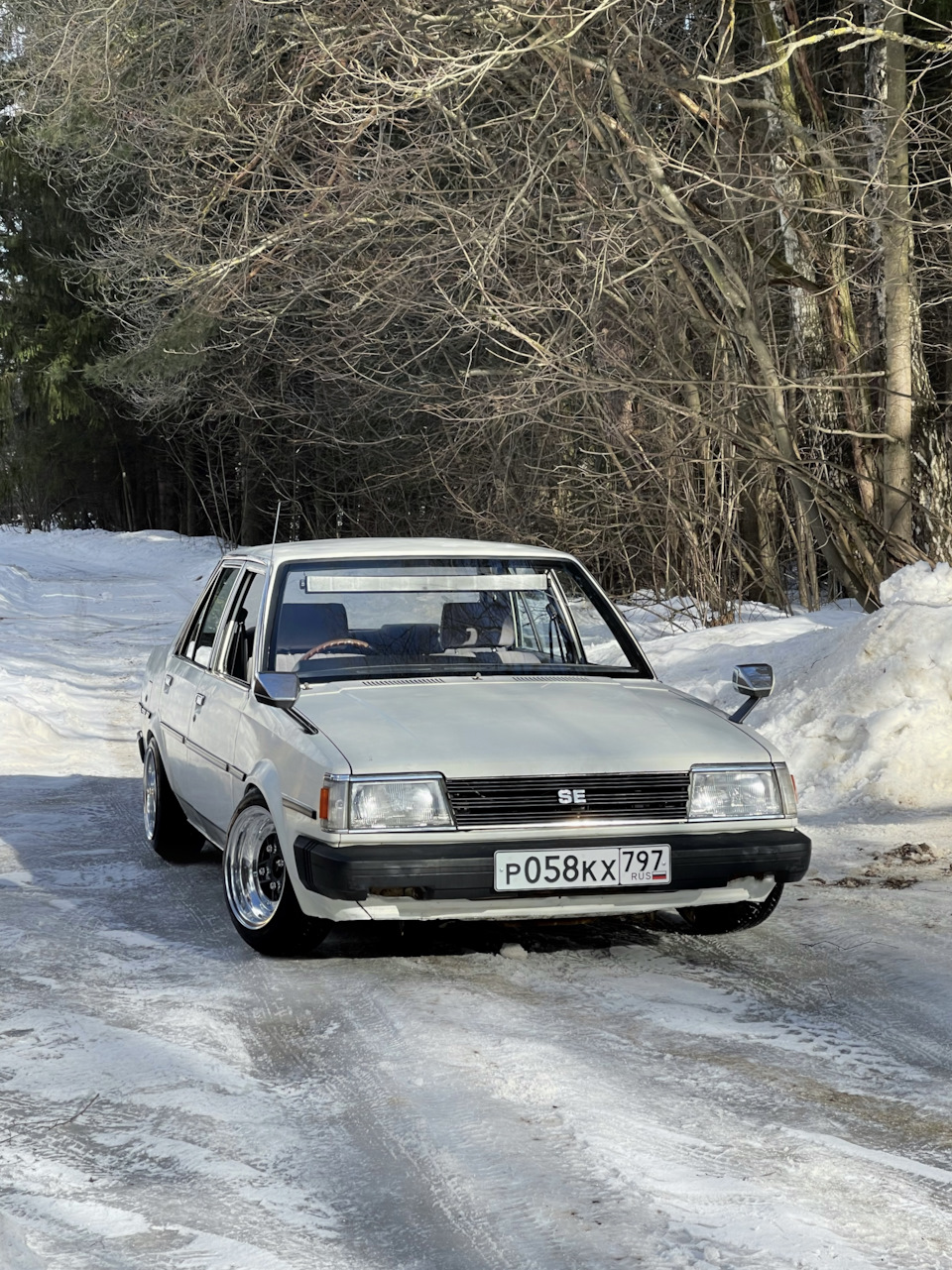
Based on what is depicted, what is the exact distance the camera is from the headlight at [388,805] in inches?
196

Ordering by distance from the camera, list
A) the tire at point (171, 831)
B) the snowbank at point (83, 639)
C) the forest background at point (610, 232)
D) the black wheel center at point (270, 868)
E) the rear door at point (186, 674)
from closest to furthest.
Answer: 1. the black wheel center at point (270, 868)
2. the rear door at point (186, 674)
3. the tire at point (171, 831)
4. the snowbank at point (83, 639)
5. the forest background at point (610, 232)

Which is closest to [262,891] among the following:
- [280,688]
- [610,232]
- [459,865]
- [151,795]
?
[280,688]

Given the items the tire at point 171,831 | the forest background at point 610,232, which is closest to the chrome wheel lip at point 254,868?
the tire at point 171,831

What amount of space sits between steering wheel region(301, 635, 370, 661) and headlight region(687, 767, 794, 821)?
1.57 metres

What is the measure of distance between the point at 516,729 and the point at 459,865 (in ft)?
1.95

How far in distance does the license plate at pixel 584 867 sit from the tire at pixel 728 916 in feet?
2.12

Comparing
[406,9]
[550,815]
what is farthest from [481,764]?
[406,9]

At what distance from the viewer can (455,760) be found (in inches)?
199

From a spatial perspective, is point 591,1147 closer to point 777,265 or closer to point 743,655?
point 743,655

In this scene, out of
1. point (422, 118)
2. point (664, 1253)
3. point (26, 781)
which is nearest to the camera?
point (664, 1253)

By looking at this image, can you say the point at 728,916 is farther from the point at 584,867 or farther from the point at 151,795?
the point at 151,795

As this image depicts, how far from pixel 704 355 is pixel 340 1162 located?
1379cm

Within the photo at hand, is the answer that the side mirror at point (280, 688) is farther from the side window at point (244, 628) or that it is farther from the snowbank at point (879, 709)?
the snowbank at point (879, 709)

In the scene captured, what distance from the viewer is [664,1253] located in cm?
314
